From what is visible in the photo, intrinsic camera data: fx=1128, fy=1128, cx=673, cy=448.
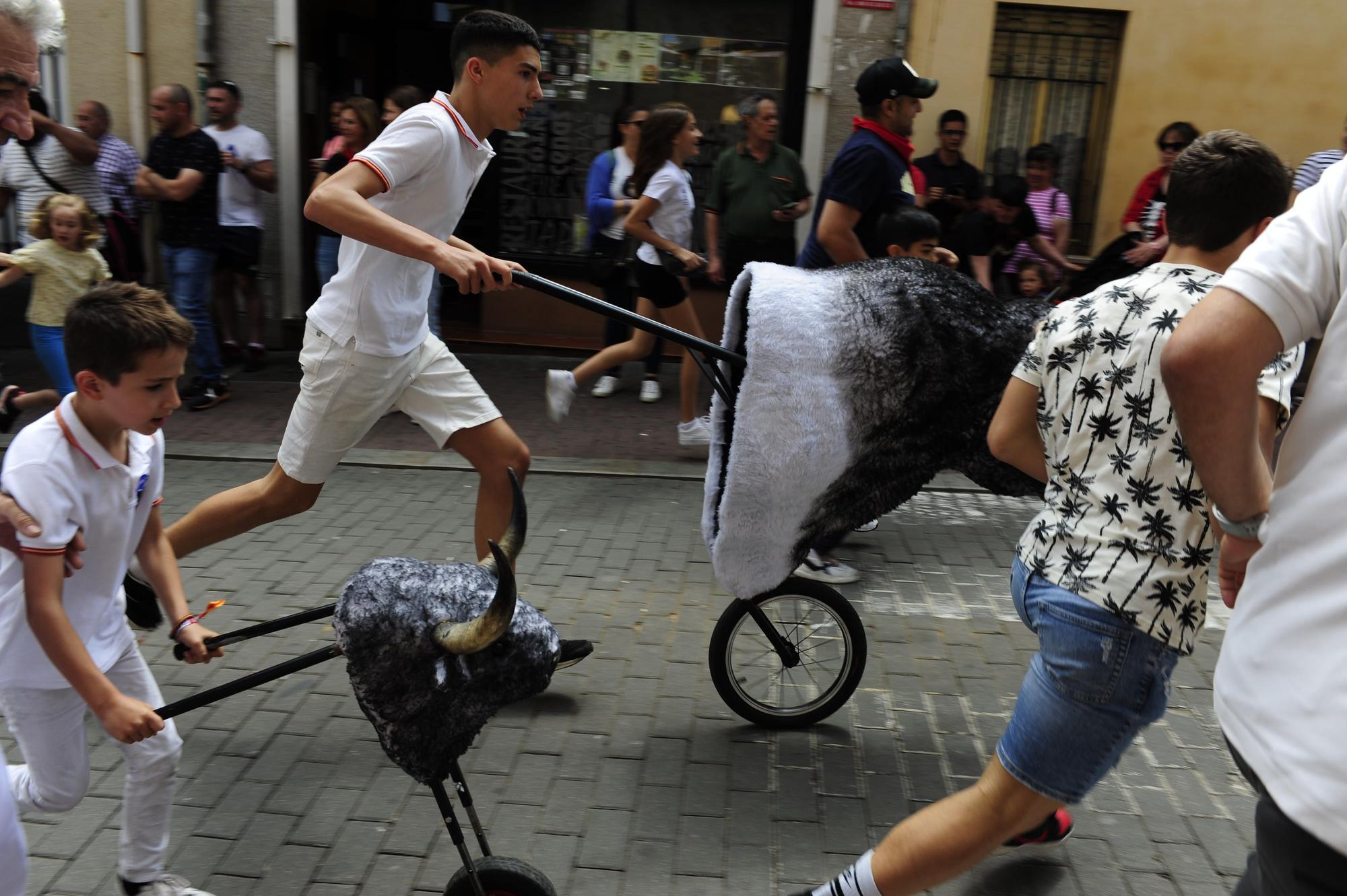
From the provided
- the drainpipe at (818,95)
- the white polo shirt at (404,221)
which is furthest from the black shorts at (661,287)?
the white polo shirt at (404,221)

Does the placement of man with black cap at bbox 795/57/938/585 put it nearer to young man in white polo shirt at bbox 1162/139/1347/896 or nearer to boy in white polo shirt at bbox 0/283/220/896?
boy in white polo shirt at bbox 0/283/220/896

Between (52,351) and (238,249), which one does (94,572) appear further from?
(238,249)

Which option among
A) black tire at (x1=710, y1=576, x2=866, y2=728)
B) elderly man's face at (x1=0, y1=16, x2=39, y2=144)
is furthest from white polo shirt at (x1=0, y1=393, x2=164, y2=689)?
black tire at (x1=710, y1=576, x2=866, y2=728)

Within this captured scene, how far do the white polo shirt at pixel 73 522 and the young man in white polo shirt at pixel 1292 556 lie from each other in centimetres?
203

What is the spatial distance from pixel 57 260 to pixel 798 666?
5.12 m

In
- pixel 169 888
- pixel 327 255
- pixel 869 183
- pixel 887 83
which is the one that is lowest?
pixel 169 888

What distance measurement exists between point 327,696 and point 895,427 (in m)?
2.11

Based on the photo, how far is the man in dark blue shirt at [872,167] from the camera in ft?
15.9

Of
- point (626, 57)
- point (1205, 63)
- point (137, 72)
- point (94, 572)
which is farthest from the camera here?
point (626, 57)

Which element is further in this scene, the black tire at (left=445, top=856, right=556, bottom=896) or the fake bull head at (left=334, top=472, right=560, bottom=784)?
the black tire at (left=445, top=856, right=556, bottom=896)

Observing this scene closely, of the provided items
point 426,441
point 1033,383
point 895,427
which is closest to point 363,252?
point 895,427

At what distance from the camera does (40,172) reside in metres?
7.75

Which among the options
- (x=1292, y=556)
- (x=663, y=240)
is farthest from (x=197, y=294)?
(x=1292, y=556)

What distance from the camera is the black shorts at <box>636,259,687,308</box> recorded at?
22.1 feet
